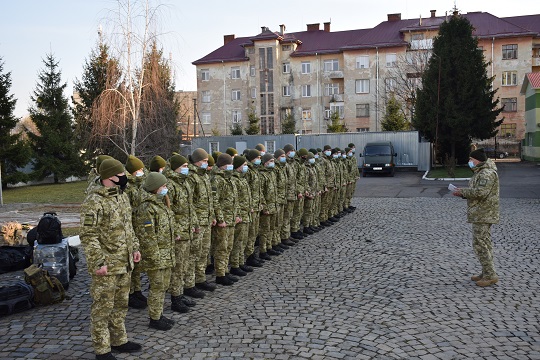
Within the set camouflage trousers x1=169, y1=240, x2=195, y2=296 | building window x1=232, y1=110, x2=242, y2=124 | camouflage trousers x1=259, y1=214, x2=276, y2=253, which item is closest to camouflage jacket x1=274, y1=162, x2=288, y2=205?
camouflage trousers x1=259, y1=214, x2=276, y2=253

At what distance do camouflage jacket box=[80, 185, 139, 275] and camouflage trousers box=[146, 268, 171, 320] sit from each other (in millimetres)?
739

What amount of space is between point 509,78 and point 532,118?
10.9 meters

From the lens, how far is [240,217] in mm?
8641

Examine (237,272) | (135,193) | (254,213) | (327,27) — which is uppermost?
(327,27)

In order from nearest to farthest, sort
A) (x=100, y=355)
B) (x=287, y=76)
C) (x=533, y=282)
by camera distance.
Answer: (x=100, y=355) < (x=533, y=282) < (x=287, y=76)

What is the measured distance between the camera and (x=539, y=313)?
644 cm

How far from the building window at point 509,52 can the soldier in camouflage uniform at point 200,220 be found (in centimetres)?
4856

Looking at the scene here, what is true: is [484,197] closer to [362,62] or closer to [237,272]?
[237,272]

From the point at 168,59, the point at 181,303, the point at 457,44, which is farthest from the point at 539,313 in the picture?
the point at 457,44

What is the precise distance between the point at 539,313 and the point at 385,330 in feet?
6.99

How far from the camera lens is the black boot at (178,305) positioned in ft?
22.3

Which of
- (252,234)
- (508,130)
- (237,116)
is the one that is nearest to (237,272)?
(252,234)

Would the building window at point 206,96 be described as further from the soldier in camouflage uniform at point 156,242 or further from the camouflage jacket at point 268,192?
the soldier in camouflage uniform at point 156,242

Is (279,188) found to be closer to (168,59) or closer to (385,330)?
(385,330)
